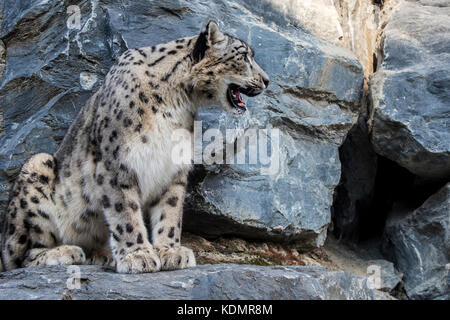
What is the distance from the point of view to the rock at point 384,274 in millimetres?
6043

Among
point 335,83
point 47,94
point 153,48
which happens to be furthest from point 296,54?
point 47,94

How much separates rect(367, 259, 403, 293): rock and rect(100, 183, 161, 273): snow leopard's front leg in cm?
258

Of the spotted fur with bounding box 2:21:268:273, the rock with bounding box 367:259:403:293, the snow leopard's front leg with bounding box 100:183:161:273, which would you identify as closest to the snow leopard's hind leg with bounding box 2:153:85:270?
the spotted fur with bounding box 2:21:268:273

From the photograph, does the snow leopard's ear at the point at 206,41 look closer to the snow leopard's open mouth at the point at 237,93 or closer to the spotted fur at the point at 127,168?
the spotted fur at the point at 127,168

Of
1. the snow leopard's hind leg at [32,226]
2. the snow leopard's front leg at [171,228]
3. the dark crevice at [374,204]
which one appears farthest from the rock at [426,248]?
the snow leopard's hind leg at [32,226]

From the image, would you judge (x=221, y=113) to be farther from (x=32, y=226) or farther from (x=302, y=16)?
(x=32, y=226)

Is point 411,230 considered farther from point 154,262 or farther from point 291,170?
point 154,262

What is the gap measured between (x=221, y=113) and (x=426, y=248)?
2444 millimetres

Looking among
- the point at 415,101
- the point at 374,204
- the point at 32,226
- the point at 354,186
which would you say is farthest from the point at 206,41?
the point at 374,204

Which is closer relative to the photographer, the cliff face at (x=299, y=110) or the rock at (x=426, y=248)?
the rock at (x=426, y=248)

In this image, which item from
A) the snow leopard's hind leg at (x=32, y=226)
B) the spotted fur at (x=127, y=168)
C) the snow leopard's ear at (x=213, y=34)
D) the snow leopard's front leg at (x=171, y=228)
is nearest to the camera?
the snow leopard's front leg at (x=171, y=228)

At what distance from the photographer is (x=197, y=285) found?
161 inches

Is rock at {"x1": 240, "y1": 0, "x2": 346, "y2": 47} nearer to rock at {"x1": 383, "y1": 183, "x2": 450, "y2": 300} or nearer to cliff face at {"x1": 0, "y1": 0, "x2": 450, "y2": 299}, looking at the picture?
cliff face at {"x1": 0, "y1": 0, "x2": 450, "y2": 299}

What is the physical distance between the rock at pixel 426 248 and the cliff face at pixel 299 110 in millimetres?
14
